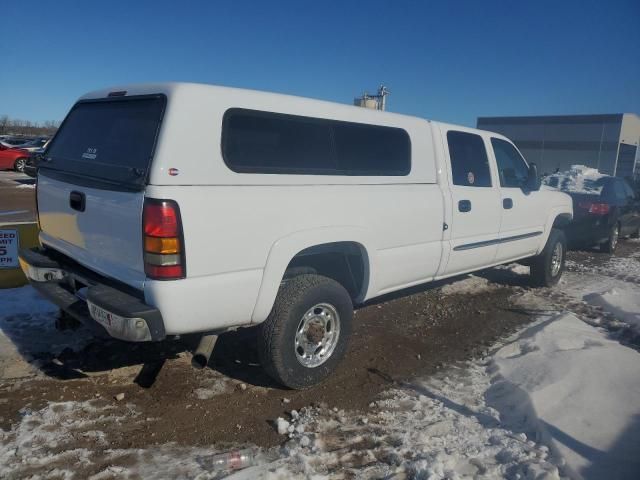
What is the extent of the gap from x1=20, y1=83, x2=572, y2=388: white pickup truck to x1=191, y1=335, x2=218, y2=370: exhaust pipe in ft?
0.05

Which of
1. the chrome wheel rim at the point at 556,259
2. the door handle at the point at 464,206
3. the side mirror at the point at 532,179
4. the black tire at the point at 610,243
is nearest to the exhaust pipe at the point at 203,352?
the door handle at the point at 464,206

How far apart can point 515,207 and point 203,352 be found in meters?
4.13

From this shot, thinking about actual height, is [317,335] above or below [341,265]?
below

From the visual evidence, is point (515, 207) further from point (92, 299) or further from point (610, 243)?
point (610, 243)

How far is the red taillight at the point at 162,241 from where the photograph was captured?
9.09 ft

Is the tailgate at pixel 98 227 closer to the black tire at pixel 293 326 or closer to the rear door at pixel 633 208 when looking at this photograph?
the black tire at pixel 293 326

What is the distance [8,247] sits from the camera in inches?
210

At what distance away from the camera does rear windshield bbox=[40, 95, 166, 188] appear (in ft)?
9.80

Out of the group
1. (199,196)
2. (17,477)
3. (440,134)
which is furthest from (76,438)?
(440,134)

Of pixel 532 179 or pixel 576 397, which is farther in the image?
pixel 532 179

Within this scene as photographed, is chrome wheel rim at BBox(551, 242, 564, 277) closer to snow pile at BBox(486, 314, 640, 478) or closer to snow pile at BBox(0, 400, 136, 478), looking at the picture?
snow pile at BBox(486, 314, 640, 478)

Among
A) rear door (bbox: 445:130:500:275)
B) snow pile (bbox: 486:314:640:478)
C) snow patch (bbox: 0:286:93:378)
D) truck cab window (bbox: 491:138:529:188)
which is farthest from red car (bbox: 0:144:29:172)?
snow pile (bbox: 486:314:640:478)

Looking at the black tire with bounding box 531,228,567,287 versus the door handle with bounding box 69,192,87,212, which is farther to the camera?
the black tire with bounding box 531,228,567,287

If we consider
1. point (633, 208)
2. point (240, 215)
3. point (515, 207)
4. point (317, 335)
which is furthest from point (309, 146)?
point (633, 208)
